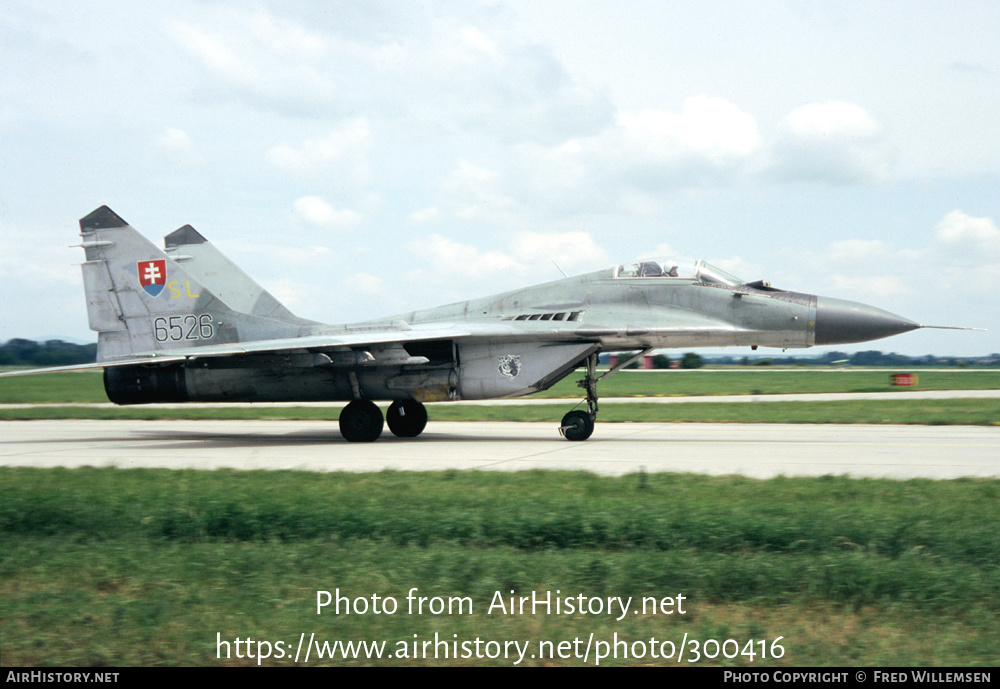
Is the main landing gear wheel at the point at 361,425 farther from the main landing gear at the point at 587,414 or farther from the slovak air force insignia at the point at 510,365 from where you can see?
the main landing gear at the point at 587,414

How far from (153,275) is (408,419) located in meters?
6.09

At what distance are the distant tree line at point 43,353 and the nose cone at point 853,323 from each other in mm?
19833

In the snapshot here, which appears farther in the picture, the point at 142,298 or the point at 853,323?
the point at 142,298

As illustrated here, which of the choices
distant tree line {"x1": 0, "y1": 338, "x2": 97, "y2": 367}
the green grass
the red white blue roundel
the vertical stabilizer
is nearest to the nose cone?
the green grass

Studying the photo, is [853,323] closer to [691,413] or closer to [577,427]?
[577,427]

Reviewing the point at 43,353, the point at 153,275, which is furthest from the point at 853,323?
the point at 43,353

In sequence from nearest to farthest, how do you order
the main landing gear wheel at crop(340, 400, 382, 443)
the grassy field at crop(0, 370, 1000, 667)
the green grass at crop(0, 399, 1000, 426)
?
the grassy field at crop(0, 370, 1000, 667)
the main landing gear wheel at crop(340, 400, 382, 443)
the green grass at crop(0, 399, 1000, 426)

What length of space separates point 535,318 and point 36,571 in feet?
35.9

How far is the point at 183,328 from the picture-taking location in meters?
17.4

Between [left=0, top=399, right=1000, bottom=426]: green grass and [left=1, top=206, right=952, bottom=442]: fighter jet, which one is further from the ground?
[left=1, top=206, right=952, bottom=442]: fighter jet

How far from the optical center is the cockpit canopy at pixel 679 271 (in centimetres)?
1541

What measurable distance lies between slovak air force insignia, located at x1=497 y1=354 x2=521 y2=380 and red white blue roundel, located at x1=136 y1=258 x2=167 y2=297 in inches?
290

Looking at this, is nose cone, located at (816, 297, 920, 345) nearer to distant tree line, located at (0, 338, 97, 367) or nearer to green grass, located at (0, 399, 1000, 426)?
green grass, located at (0, 399, 1000, 426)

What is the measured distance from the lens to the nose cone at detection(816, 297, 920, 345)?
1471 cm
